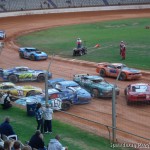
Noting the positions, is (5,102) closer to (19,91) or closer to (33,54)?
(19,91)

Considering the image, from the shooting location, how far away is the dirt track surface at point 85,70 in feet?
55.9

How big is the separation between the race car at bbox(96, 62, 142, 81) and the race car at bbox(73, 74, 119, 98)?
3184 mm

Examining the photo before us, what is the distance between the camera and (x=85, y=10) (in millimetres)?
66438

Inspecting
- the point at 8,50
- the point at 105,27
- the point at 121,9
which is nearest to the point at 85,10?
the point at 121,9

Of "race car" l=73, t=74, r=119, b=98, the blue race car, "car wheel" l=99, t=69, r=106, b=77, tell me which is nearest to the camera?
the blue race car

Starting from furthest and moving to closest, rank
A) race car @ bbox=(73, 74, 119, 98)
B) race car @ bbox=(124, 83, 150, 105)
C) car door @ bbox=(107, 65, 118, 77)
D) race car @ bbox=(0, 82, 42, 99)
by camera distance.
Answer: car door @ bbox=(107, 65, 118, 77) < race car @ bbox=(73, 74, 119, 98) < race car @ bbox=(0, 82, 42, 99) < race car @ bbox=(124, 83, 150, 105)

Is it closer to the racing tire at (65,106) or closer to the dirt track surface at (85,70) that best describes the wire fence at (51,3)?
the dirt track surface at (85,70)

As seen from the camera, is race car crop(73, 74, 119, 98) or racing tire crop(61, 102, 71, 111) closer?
racing tire crop(61, 102, 71, 111)

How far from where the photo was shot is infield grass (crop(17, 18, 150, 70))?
3362 cm

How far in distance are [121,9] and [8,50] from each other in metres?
34.0

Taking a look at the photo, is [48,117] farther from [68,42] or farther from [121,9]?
[121,9]

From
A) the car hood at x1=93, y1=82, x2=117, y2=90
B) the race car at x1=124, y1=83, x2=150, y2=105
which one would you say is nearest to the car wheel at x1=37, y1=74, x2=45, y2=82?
the car hood at x1=93, y1=82, x2=117, y2=90

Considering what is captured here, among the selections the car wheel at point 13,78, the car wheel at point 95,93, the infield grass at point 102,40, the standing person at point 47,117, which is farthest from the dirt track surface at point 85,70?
the infield grass at point 102,40

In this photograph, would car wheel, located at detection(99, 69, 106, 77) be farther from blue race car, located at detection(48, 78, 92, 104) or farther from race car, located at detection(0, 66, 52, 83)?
blue race car, located at detection(48, 78, 92, 104)
